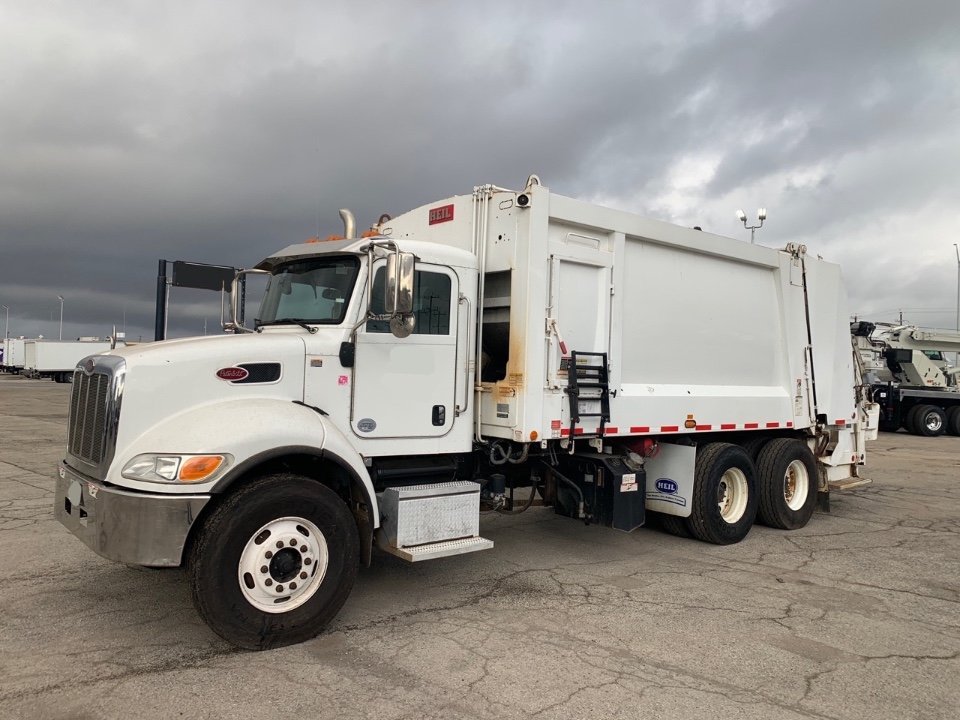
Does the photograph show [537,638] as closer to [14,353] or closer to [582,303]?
[582,303]

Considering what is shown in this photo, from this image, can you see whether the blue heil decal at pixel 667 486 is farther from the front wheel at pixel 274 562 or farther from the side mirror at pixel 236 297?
the side mirror at pixel 236 297

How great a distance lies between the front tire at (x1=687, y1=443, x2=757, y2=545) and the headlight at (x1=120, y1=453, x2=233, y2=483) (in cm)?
477

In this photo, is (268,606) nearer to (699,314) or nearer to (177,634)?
(177,634)

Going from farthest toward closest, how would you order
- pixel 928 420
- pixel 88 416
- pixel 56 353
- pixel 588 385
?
pixel 56 353
pixel 928 420
pixel 588 385
pixel 88 416

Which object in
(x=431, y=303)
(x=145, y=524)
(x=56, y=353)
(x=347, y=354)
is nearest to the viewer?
(x=145, y=524)

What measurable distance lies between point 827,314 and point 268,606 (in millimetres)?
7430

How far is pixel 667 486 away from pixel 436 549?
3.13 m

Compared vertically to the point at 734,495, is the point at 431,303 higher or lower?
higher

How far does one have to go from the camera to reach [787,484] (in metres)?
8.38

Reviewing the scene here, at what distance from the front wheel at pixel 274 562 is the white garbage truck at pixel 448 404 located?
0.5 inches

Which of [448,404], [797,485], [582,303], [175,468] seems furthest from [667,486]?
[175,468]

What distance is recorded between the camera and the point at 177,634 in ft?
14.8

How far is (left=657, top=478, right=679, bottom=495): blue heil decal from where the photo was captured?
7172 mm

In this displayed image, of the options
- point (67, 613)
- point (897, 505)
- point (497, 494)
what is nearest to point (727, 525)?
point (497, 494)
